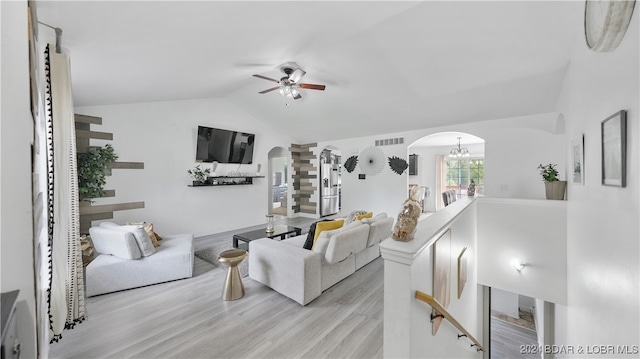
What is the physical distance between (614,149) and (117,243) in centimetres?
433

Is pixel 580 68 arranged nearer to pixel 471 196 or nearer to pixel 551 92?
pixel 551 92

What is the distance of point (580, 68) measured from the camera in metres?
2.10

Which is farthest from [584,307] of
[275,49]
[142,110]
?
[142,110]

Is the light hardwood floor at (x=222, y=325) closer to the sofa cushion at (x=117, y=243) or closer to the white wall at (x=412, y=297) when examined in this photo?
the sofa cushion at (x=117, y=243)

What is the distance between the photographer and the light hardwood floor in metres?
1.95

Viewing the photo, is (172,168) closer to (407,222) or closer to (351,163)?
(351,163)

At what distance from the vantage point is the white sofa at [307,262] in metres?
2.62

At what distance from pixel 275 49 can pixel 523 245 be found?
4216 millimetres

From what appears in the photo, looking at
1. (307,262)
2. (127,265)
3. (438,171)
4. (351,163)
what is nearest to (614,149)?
(307,262)

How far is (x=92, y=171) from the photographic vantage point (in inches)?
146

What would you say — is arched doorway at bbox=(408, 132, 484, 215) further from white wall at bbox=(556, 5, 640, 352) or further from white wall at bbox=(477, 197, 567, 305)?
white wall at bbox=(556, 5, 640, 352)

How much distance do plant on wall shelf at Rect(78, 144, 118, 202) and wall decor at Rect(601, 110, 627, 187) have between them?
5443 millimetres

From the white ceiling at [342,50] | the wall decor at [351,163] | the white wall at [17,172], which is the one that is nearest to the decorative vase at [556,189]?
the white ceiling at [342,50]

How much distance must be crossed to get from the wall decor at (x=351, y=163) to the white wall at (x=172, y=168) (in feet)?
7.99
